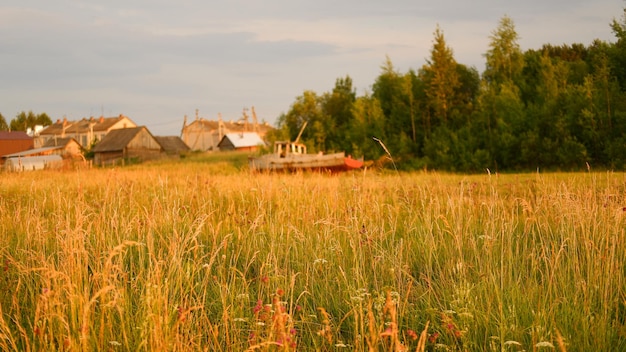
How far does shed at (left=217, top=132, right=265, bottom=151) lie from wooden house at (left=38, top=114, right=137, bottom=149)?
22245 mm

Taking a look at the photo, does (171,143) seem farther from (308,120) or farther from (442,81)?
(442,81)

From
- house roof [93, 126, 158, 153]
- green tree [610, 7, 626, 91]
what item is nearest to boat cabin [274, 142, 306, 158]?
green tree [610, 7, 626, 91]

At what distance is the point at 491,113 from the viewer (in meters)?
30.7

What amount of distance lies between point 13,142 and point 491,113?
229ft

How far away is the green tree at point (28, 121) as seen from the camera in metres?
115

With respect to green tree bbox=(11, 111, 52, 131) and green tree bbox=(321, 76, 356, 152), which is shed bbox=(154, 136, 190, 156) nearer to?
green tree bbox=(321, 76, 356, 152)

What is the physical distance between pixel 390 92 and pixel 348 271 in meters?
33.6

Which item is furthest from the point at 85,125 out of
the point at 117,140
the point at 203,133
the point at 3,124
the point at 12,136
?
the point at 117,140

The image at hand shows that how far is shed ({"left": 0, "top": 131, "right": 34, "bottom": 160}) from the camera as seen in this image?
75438 millimetres

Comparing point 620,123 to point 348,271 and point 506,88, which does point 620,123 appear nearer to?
point 506,88

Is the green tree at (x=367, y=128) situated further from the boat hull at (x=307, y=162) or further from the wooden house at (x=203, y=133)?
the wooden house at (x=203, y=133)

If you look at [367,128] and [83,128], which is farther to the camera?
[83,128]

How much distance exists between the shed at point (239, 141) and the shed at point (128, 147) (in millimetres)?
17308

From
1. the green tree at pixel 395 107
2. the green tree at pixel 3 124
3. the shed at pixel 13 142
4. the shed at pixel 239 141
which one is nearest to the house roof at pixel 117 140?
the shed at pixel 239 141
